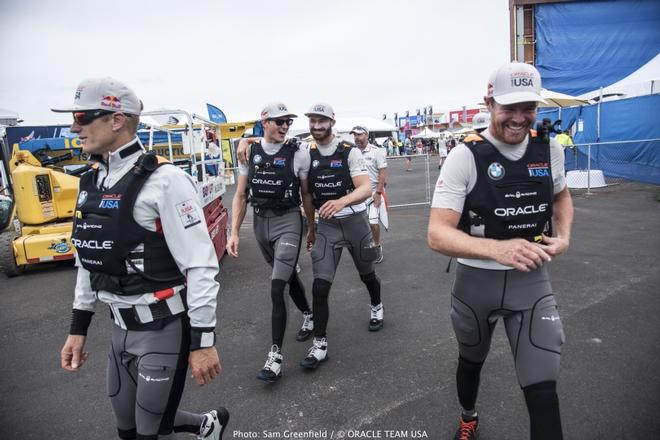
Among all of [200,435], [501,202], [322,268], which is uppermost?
[501,202]

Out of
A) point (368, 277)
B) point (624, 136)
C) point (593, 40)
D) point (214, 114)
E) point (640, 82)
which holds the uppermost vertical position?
point (593, 40)

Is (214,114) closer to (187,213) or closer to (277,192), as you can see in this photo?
(277,192)

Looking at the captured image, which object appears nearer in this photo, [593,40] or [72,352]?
[72,352]

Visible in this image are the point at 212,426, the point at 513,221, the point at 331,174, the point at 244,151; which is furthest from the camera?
the point at 244,151

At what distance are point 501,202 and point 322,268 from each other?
208cm

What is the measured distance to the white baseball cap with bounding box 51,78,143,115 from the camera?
6.20 ft

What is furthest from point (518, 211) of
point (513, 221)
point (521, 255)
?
point (521, 255)

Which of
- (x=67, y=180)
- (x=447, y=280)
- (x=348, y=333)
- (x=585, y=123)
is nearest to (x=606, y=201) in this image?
(x=585, y=123)

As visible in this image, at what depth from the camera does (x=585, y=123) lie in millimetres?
15953

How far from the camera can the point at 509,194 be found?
208 centimetres

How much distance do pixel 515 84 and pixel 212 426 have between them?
2.53 m

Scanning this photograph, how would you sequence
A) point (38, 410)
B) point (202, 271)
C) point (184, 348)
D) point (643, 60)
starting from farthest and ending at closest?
point (643, 60), point (38, 410), point (184, 348), point (202, 271)

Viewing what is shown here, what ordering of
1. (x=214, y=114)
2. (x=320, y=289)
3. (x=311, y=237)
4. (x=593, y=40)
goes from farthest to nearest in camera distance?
(x=214, y=114) → (x=593, y=40) → (x=311, y=237) → (x=320, y=289)

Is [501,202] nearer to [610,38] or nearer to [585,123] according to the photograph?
[585,123]
